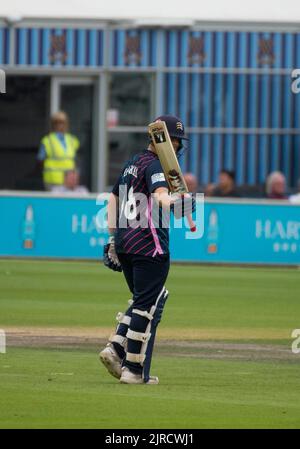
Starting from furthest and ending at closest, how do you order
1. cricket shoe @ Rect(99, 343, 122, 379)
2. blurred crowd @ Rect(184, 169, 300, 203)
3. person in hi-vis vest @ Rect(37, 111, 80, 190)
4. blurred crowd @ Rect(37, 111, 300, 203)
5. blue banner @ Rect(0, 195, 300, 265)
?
person in hi-vis vest @ Rect(37, 111, 80, 190), blurred crowd @ Rect(37, 111, 300, 203), blurred crowd @ Rect(184, 169, 300, 203), blue banner @ Rect(0, 195, 300, 265), cricket shoe @ Rect(99, 343, 122, 379)

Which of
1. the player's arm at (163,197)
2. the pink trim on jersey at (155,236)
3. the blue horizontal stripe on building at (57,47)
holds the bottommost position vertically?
the pink trim on jersey at (155,236)

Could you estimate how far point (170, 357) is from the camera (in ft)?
42.1

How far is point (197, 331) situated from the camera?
14.7 metres

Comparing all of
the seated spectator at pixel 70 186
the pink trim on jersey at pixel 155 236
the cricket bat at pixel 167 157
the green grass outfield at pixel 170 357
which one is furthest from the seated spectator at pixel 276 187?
the cricket bat at pixel 167 157

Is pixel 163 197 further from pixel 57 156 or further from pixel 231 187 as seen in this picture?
pixel 57 156

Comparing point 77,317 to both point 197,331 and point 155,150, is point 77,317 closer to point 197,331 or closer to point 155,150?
point 197,331

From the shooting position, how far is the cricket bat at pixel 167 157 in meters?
10.9

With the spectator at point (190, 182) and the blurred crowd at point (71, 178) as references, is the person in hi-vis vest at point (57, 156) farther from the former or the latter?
the spectator at point (190, 182)

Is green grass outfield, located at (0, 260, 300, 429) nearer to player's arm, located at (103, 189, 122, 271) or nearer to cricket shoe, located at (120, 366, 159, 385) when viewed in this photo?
cricket shoe, located at (120, 366, 159, 385)

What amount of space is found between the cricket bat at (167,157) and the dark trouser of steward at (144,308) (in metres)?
0.43

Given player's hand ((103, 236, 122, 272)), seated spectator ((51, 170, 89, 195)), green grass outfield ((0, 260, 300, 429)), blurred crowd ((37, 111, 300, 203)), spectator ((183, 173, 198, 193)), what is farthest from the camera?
seated spectator ((51, 170, 89, 195))

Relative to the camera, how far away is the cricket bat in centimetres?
1091

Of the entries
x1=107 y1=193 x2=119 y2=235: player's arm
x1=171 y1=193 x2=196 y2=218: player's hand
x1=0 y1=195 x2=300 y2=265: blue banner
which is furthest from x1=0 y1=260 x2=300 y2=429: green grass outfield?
x1=0 y1=195 x2=300 y2=265: blue banner

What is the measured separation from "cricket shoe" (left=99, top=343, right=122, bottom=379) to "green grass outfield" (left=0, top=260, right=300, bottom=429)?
10cm
